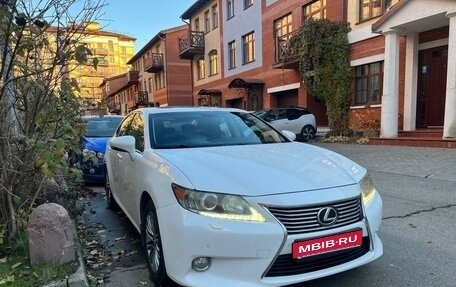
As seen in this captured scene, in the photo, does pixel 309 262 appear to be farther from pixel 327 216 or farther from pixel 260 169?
pixel 260 169

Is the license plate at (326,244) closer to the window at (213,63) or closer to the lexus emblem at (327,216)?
the lexus emblem at (327,216)

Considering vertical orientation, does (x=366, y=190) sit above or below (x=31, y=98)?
below

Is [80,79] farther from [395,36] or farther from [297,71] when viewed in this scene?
[297,71]

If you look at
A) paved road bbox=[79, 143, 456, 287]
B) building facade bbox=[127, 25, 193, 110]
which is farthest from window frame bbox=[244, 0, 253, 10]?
paved road bbox=[79, 143, 456, 287]

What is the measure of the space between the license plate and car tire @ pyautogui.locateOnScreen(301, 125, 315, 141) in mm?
13739

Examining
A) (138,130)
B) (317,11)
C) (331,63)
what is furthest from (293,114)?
(138,130)

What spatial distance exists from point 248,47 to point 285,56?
6919 millimetres

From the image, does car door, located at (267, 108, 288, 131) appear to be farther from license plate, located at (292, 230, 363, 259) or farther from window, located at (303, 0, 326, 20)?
license plate, located at (292, 230, 363, 259)

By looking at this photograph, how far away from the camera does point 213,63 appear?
29078 mm

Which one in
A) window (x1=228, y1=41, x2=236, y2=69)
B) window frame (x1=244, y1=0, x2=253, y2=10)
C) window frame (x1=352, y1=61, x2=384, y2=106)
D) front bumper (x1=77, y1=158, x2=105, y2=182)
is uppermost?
window frame (x1=244, y1=0, x2=253, y2=10)

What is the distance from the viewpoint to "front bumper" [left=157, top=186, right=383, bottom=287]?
8.13ft

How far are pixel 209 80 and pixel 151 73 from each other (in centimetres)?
1517

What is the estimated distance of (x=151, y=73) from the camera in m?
42.7

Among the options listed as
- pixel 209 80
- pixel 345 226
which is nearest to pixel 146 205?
pixel 345 226
